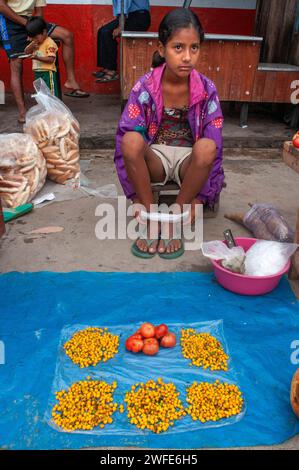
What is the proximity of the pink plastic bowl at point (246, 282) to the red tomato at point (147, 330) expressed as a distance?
0.53 m

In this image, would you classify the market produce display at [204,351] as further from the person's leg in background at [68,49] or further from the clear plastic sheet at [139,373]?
the person's leg in background at [68,49]

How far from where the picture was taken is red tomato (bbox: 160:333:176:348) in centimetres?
179

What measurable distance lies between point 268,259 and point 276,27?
4.47 meters

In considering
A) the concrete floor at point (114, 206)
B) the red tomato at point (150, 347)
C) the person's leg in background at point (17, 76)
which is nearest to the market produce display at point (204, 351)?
the red tomato at point (150, 347)

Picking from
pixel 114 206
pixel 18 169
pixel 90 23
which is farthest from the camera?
pixel 90 23

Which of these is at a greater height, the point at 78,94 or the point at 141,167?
the point at 141,167

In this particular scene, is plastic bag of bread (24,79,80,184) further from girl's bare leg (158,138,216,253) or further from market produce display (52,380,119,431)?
market produce display (52,380,119,431)

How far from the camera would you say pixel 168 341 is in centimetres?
179

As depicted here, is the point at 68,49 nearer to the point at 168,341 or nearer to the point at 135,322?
the point at 135,322

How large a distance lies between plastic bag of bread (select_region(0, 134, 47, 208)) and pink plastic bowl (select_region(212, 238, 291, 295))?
1634 mm

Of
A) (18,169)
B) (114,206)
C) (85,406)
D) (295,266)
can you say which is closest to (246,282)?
(295,266)

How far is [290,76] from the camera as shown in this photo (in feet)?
15.4

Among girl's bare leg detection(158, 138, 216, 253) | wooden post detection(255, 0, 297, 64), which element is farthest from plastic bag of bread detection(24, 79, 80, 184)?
wooden post detection(255, 0, 297, 64)

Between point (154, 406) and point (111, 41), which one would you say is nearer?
point (154, 406)
